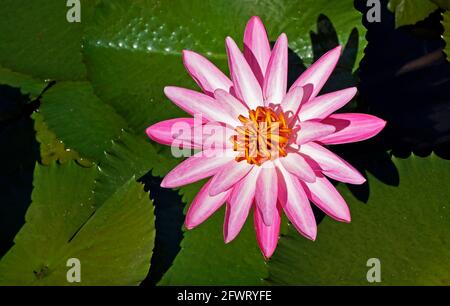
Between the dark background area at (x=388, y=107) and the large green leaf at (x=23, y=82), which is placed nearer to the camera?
the dark background area at (x=388, y=107)

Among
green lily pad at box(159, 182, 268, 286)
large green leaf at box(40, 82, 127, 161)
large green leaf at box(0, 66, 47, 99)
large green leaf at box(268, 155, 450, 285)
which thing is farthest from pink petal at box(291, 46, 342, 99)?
large green leaf at box(0, 66, 47, 99)

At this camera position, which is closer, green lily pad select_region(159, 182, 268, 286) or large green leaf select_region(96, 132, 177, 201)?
green lily pad select_region(159, 182, 268, 286)

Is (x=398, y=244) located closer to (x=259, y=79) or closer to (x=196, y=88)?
(x=259, y=79)

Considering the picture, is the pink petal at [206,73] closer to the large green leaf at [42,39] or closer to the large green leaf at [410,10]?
the large green leaf at [42,39]

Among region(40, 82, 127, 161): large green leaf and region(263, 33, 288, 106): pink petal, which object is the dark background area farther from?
region(263, 33, 288, 106): pink petal

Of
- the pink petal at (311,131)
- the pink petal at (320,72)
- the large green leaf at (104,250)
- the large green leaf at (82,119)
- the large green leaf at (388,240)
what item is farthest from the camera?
the large green leaf at (82,119)

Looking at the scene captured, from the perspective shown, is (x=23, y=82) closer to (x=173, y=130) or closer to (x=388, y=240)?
(x=173, y=130)

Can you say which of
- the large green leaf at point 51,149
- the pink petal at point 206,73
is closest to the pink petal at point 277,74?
the pink petal at point 206,73

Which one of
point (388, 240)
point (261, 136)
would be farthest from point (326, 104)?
point (388, 240)
